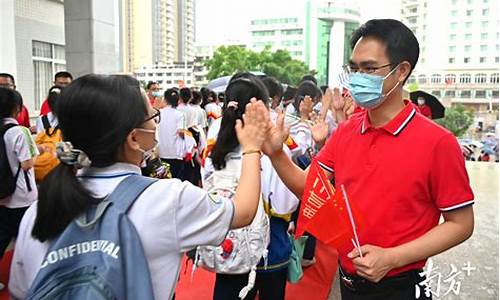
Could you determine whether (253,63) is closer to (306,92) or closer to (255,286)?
(306,92)

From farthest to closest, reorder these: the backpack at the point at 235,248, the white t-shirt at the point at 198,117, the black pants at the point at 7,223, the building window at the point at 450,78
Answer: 1. the building window at the point at 450,78
2. the white t-shirt at the point at 198,117
3. the black pants at the point at 7,223
4. the backpack at the point at 235,248

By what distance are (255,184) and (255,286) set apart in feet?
3.56

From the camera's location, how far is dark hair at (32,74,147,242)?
3.62 feet

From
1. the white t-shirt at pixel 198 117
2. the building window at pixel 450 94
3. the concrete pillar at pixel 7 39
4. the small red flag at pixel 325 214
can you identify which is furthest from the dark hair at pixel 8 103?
the building window at pixel 450 94

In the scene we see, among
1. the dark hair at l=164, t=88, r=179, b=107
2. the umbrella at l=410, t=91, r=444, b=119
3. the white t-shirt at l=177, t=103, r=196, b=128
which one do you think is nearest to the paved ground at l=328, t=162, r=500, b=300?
the umbrella at l=410, t=91, r=444, b=119

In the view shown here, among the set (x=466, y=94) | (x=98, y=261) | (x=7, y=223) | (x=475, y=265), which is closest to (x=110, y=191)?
(x=98, y=261)

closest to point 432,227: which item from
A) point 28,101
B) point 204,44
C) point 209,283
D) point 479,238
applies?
point 209,283

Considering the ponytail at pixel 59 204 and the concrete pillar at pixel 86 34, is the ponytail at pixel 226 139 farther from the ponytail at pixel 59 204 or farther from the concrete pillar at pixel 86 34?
the concrete pillar at pixel 86 34

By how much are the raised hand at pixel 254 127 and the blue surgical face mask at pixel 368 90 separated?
1.25ft

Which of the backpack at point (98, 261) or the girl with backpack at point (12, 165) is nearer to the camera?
the backpack at point (98, 261)

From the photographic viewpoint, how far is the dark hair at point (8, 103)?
9.93ft

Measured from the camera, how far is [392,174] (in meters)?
1.51

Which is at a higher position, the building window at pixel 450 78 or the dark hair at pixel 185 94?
the building window at pixel 450 78

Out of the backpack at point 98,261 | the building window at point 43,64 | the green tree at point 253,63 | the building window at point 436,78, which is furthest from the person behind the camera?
the building window at point 436,78
